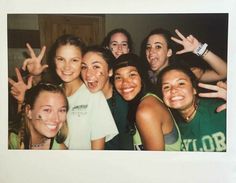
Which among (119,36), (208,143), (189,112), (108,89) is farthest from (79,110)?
(208,143)

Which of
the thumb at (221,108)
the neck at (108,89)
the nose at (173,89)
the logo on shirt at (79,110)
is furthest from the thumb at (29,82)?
the thumb at (221,108)

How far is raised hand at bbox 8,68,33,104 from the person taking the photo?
4.89 feet

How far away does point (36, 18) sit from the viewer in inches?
58.1

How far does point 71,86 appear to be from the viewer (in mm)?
1482

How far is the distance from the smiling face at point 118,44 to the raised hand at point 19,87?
0.39m

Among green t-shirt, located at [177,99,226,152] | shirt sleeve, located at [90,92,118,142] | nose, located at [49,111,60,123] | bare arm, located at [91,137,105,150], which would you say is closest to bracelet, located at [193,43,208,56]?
green t-shirt, located at [177,99,226,152]

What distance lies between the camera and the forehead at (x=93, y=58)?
1466 mm

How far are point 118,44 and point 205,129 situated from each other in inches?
21.1

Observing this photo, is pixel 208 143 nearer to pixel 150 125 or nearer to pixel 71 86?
pixel 150 125

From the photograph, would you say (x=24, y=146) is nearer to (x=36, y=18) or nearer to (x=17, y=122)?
(x=17, y=122)

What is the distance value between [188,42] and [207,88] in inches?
8.6

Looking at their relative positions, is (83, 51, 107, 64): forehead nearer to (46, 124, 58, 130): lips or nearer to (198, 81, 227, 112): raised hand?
(46, 124, 58, 130): lips

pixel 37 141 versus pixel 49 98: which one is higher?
pixel 49 98

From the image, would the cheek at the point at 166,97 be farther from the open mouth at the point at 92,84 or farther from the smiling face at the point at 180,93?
the open mouth at the point at 92,84
